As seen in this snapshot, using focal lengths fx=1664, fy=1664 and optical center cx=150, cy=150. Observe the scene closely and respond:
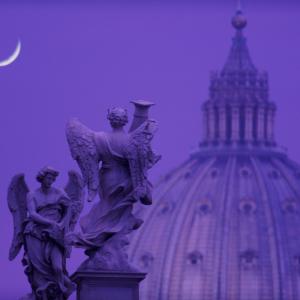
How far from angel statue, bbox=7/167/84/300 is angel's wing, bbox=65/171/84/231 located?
0.08 meters

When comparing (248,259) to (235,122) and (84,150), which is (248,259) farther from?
(84,150)

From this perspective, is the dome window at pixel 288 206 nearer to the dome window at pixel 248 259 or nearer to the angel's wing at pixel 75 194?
the dome window at pixel 248 259

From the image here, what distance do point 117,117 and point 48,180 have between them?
2.79ft

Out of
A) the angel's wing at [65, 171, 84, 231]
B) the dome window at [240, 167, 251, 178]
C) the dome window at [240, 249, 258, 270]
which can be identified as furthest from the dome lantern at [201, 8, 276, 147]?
the angel's wing at [65, 171, 84, 231]

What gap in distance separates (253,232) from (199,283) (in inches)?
268

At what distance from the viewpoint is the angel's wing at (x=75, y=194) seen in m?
15.1

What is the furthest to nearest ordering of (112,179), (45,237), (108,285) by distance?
(112,179)
(45,237)
(108,285)

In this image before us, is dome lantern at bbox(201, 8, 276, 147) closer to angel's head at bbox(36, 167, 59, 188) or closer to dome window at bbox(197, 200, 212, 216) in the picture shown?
dome window at bbox(197, 200, 212, 216)

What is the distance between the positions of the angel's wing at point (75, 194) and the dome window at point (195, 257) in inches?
5338

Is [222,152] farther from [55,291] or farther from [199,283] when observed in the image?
[55,291]

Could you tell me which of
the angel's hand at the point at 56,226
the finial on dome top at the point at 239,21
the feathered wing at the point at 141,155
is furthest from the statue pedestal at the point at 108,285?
the finial on dome top at the point at 239,21

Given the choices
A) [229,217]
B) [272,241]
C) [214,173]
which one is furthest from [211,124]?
[272,241]

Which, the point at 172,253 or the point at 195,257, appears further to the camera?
the point at 172,253

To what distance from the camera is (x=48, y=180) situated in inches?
589
